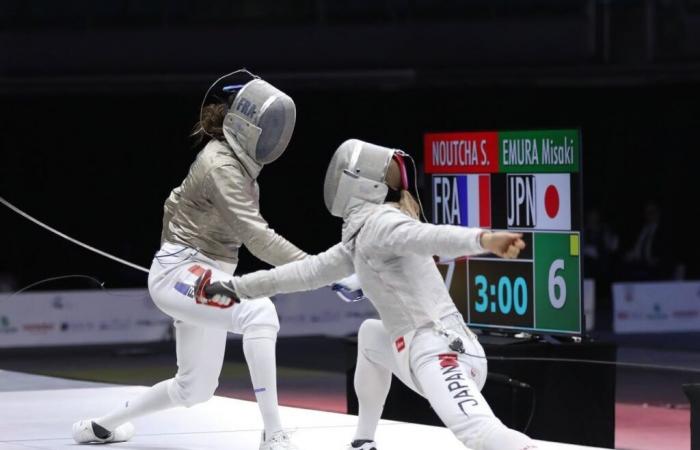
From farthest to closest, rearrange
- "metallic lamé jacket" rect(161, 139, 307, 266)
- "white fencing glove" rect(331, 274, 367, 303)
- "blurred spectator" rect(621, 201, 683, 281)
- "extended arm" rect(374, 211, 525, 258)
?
"blurred spectator" rect(621, 201, 683, 281)
"metallic lamé jacket" rect(161, 139, 307, 266)
"white fencing glove" rect(331, 274, 367, 303)
"extended arm" rect(374, 211, 525, 258)

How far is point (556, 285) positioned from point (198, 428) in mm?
2183

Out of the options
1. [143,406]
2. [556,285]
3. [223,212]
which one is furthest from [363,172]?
[556,285]

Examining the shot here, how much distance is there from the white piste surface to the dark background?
9994 mm

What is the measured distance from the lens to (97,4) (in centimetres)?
1695

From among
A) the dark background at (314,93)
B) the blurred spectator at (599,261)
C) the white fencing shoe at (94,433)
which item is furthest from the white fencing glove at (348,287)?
the blurred spectator at (599,261)

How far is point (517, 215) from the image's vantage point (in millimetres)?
7023

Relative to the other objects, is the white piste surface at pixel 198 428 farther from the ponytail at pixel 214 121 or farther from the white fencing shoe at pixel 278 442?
the ponytail at pixel 214 121

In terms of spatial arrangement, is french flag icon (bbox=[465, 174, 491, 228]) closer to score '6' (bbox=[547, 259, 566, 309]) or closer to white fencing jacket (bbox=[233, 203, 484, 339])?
score '6' (bbox=[547, 259, 566, 309])

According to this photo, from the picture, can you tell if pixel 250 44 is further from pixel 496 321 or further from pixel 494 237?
pixel 494 237

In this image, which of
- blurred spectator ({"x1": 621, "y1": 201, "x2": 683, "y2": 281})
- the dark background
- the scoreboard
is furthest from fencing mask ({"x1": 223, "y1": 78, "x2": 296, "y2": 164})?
blurred spectator ({"x1": 621, "y1": 201, "x2": 683, "y2": 281})

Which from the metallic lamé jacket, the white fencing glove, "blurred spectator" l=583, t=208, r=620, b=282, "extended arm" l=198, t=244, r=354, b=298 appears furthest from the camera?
"blurred spectator" l=583, t=208, r=620, b=282

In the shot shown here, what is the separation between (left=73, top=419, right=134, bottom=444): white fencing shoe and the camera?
5.03 meters

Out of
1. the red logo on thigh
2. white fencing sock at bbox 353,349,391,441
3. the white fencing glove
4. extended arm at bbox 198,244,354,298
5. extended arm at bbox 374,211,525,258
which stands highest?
extended arm at bbox 374,211,525,258

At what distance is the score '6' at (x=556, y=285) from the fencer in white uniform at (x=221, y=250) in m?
2.38
